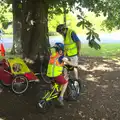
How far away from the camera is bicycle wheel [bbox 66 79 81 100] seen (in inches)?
273

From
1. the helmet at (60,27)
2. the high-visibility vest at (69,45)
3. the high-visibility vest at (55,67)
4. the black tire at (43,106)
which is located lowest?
the black tire at (43,106)

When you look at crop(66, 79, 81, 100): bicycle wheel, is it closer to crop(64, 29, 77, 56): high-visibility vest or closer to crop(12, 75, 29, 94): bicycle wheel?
crop(64, 29, 77, 56): high-visibility vest

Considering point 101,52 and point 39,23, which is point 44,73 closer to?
point 39,23

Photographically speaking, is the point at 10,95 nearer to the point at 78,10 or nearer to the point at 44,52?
the point at 44,52

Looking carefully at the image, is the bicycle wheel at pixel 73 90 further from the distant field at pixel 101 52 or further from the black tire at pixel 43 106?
the distant field at pixel 101 52

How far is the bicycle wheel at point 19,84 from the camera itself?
7113 mm

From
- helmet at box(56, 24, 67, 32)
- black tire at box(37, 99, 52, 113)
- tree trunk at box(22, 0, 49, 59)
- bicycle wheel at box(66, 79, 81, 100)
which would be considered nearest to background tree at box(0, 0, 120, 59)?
tree trunk at box(22, 0, 49, 59)

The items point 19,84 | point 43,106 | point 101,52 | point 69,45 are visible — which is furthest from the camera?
point 101,52

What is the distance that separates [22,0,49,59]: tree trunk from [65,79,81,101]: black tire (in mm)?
1936

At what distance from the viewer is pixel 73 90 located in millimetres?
7012

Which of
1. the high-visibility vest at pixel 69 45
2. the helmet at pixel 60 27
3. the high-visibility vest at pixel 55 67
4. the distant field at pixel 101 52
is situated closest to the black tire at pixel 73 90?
the high-visibility vest at pixel 55 67

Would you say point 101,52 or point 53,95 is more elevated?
point 101,52

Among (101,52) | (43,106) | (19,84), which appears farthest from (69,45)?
(101,52)

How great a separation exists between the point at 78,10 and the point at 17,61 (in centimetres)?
275
